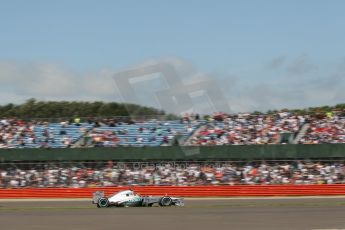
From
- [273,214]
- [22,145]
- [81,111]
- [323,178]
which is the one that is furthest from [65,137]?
[81,111]

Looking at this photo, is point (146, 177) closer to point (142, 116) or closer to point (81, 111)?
point (142, 116)

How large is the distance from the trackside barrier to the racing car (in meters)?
8.41

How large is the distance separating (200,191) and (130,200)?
354 inches

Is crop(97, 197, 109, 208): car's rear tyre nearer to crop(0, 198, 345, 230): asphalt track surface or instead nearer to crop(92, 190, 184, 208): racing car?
crop(92, 190, 184, 208): racing car

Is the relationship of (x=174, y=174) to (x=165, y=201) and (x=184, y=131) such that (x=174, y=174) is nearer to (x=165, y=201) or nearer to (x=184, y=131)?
(x=184, y=131)

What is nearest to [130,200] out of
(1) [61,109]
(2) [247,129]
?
(2) [247,129]

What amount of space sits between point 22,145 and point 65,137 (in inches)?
118

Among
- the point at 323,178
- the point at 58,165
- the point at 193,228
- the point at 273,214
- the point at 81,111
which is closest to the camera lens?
the point at 193,228

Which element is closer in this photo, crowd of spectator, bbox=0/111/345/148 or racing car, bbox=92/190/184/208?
racing car, bbox=92/190/184/208

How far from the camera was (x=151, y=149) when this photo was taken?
38.9m

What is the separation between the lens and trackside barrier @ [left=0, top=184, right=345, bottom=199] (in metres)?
34.0

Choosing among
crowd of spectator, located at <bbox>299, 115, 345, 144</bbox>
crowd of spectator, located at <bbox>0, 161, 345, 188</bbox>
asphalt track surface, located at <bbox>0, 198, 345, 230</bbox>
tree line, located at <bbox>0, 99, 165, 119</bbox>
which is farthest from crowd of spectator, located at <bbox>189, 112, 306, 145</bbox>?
tree line, located at <bbox>0, 99, 165, 119</bbox>

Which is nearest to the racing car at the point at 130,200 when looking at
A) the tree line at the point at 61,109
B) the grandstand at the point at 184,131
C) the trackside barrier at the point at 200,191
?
the trackside barrier at the point at 200,191

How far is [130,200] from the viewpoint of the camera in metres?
26.9
